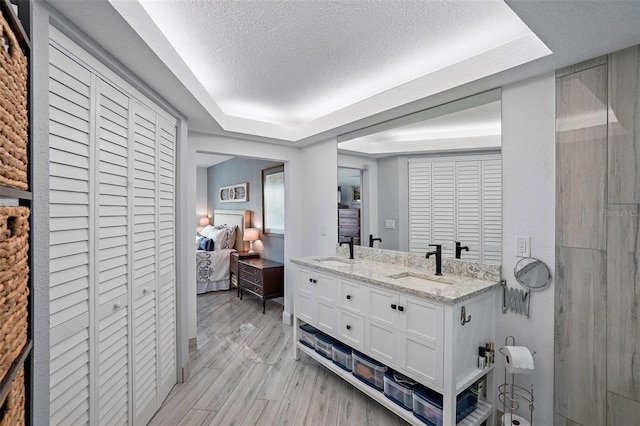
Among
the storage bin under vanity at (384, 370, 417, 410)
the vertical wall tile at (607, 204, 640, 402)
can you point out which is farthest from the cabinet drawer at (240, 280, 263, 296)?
the vertical wall tile at (607, 204, 640, 402)

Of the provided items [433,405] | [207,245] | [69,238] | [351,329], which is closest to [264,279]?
[207,245]

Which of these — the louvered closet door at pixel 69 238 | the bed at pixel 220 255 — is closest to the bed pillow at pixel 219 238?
the bed at pixel 220 255

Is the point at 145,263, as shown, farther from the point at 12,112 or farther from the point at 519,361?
the point at 519,361

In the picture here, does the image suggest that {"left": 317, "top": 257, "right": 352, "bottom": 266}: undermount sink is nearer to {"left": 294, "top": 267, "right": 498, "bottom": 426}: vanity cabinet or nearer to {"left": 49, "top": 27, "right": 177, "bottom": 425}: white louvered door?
{"left": 294, "top": 267, "right": 498, "bottom": 426}: vanity cabinet

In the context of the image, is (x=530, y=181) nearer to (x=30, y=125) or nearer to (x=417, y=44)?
(x=417, y=44)

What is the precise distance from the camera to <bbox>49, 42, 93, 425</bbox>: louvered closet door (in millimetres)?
1283

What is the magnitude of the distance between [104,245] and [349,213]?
87.0 inches

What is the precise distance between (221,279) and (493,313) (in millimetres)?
4401

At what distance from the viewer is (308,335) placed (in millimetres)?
2855

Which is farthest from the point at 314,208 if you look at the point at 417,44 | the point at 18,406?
the point at 18,406

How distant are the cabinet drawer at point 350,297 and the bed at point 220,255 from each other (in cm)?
338

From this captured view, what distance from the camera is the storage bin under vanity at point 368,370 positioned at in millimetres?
2188

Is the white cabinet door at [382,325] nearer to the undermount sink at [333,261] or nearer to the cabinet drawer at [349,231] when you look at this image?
the undermount sink at [333,261]

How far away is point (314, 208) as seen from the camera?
12.3 feet
